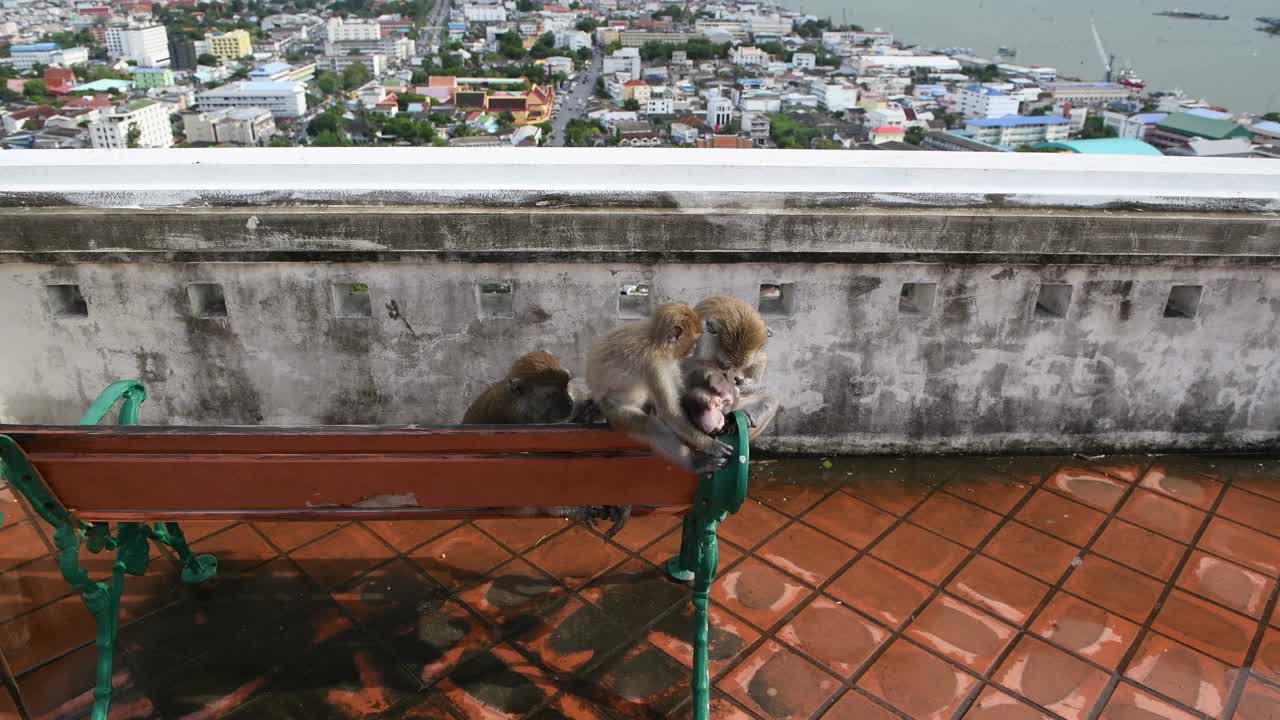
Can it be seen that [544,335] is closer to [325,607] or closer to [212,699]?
[325,607]

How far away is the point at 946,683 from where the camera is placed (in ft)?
6.51

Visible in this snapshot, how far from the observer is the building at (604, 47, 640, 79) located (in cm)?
8925

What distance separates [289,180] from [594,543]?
5.17 feet

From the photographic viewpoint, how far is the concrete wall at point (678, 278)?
2.51m

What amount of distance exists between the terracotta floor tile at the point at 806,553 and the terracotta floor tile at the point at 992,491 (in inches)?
22.2

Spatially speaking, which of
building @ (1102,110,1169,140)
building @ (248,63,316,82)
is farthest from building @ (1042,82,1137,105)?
building @ (248,63,316,82)

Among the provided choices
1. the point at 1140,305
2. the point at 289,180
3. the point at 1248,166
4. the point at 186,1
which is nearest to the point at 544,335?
the point at 289,180

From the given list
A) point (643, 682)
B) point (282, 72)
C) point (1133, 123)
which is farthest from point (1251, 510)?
point (282, 72)

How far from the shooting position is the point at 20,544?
2418mm

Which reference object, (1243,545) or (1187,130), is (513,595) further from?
(1187,130)

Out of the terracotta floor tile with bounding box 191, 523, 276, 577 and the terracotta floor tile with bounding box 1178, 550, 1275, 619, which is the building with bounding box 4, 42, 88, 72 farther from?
the terracotta floor tile with bounding box 1178, 550, 1275, 619

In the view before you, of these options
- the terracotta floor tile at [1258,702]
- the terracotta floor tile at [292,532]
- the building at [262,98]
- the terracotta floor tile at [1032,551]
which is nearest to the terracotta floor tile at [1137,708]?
the terracotta floor tile at [1258,702]

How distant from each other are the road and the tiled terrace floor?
62946 millimetres

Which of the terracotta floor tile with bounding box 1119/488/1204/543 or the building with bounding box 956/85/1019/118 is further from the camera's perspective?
the building with bounding box 956/85/1019/118
